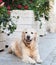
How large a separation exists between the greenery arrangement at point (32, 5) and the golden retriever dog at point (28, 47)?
201 cm

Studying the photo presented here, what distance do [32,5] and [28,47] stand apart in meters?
3.40

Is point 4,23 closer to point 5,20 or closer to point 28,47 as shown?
point 5,20

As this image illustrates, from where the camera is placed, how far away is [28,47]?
705 cm

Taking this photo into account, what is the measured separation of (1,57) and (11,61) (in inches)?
22.0

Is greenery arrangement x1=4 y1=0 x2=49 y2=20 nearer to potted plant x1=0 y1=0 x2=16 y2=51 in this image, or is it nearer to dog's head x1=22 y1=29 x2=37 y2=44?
potted plant x1=0 y1=0 x2=16 y2=51

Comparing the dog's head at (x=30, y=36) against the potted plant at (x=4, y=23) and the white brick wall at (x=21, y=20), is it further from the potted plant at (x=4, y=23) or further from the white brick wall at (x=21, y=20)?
the white brick wall at (x=21, y=20)

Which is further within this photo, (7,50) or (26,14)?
(26,14)

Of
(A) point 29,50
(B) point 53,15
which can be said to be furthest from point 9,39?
(B) point 53,15

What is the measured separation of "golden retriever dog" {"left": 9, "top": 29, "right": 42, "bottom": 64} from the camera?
22.6 feet

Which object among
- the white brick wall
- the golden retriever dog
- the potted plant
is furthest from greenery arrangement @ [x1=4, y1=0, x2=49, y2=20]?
the golden retriever dog

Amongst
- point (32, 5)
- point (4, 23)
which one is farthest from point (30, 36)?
point (32, 5)

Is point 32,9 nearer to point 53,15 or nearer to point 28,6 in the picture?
point 28,6

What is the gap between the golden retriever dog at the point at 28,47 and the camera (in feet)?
22.6

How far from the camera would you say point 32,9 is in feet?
33.2
